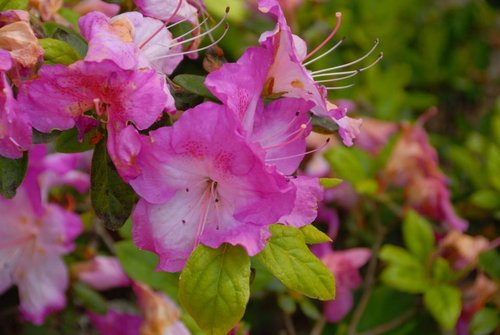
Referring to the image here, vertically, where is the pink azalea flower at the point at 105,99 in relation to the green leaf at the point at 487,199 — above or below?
above

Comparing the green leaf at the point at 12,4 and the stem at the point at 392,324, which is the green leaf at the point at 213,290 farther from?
the stem at the point at 392,324

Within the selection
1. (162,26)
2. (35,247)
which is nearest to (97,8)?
(35,247)

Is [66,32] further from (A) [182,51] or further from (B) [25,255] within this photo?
(B) [25,255]

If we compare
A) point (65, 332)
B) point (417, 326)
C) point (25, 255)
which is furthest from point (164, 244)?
point (417, 326)

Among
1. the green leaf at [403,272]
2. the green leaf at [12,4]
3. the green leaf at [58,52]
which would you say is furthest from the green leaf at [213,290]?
the green leaf at [403,272]

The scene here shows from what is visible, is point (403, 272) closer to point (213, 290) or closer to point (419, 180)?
point (419, 180)

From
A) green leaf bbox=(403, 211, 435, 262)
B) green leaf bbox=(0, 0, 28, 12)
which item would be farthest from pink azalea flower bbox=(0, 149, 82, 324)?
green leaf bbox=(403, 211, 435, 262)

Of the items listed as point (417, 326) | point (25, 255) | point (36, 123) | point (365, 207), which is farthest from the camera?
point (365, 207)
